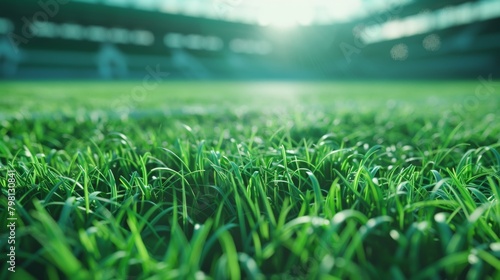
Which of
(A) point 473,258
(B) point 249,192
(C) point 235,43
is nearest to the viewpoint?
(A) point 473,258

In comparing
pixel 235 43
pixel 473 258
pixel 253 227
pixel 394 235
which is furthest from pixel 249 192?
pixel 235 43

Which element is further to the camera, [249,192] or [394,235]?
[249,192]

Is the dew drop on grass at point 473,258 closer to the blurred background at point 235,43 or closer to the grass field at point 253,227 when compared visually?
the grass field at point 253,227

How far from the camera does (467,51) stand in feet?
102

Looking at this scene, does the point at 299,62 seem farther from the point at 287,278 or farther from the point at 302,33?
the point at 287,278

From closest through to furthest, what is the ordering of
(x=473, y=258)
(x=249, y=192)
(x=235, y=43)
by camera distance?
(x=473, y=258), (x=249, y=192), (x=235, y=43)

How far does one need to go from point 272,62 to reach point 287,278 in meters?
45.3

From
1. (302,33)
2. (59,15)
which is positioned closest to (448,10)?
(302,33)

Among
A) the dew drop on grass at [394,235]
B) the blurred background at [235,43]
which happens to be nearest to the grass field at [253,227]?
the dew drop on grass at [394,235]

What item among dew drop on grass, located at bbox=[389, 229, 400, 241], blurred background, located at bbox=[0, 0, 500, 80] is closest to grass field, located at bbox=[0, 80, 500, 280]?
dew drop on grass, located at bbox=[389, 229, 400, 241]

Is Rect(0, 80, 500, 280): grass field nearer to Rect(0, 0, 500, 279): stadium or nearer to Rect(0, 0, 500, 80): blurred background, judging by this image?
Rect(0, 0, 500, 279): stadium

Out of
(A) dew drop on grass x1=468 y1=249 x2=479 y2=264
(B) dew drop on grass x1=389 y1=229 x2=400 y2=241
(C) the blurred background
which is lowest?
(A) dew drop on grass x1=468 y1=249 x2=479 y2=264

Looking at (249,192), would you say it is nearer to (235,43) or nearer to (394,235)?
(394,235)

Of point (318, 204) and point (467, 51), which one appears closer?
point (318, 204)
